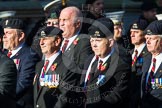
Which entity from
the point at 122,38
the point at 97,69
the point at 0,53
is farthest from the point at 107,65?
the point at 122,38

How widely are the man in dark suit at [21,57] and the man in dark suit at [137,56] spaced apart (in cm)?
133

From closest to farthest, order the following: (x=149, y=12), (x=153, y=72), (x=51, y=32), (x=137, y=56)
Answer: (x=51, y=32)
(x=153, y=72)
(x=137, y=56)
(x=149, y=12)

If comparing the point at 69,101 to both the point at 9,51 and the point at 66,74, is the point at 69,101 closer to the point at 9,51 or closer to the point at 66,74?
the point at 66,74

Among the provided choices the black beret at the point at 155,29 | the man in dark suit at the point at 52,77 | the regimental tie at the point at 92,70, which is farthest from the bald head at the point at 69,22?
the black beret at the point at 155,29

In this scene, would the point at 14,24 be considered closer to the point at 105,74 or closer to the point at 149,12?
the point at 105,74

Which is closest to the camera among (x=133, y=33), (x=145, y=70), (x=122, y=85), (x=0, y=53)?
(x=0, y=53)

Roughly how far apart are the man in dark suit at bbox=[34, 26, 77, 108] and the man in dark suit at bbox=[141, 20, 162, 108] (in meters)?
1.08

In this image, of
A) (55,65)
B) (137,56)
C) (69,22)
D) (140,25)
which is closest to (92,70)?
(55,65)

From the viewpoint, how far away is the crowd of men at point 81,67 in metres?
9.06

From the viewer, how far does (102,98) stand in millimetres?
8992

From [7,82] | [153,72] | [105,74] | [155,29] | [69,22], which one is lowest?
[153,72]

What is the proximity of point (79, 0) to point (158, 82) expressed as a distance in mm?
5328

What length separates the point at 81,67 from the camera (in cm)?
943

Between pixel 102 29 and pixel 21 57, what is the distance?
126 centimetres
